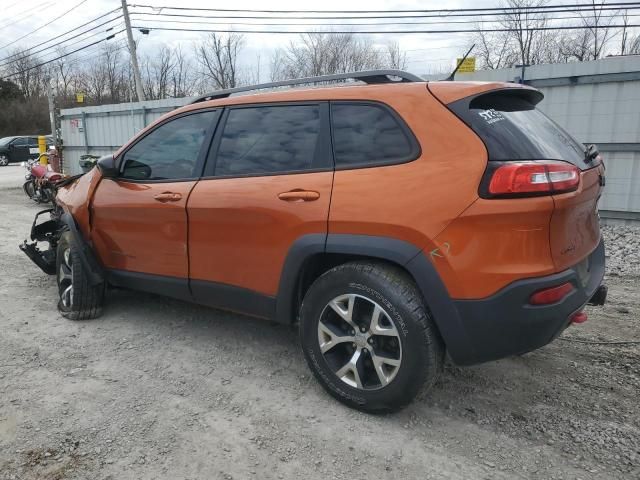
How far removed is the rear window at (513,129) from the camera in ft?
8.09

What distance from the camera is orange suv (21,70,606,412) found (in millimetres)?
2404

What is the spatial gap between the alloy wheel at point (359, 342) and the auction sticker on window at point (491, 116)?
3.61 feet

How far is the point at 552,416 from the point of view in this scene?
9.34 ft

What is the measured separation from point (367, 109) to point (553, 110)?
567cm

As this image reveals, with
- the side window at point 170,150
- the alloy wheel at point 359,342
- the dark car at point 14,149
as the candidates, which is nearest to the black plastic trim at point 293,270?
the alloy wheel at point 359,342

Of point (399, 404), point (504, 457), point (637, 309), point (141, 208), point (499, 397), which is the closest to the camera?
point (504, 457)

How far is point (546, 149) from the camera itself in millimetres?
2588

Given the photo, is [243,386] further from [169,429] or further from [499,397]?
[499,397]

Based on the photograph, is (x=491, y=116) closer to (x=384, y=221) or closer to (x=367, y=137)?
(x=367, y=137)

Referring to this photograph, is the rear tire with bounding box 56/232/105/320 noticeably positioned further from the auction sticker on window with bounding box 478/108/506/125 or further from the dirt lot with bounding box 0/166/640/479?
the auction sticker on window with bounding box 478/108/506/125

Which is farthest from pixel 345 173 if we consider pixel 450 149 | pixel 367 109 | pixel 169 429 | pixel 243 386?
pixel 169 429

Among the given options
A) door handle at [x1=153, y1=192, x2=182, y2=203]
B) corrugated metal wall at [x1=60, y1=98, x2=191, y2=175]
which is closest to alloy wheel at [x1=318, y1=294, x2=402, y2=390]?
door handle at [x1=153, y1=192, x2=182, y2=203]

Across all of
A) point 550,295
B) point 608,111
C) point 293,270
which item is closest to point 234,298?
point 293,270

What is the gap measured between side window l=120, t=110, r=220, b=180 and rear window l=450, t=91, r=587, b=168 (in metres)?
1.82
